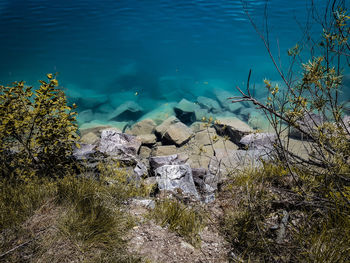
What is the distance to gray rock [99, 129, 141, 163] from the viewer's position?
20.3ft

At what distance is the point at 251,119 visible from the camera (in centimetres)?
905

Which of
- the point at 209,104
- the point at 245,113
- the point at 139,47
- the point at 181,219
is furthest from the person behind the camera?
the point at 139,47

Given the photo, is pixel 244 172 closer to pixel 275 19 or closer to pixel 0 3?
pixel 275 19

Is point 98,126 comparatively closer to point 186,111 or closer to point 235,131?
point 186,111

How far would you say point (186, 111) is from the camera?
9.41m

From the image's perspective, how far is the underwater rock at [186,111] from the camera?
927cm

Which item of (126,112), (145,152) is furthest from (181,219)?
(126,112)

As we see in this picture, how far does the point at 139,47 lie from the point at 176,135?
9.12 m

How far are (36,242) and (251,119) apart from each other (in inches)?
318

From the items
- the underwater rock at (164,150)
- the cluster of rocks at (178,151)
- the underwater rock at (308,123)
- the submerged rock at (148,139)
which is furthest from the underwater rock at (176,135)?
the underwater rock at (308,123)

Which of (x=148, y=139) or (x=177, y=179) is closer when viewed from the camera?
(x=177, y=179)

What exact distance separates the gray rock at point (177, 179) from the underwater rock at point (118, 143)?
1686 millimetres

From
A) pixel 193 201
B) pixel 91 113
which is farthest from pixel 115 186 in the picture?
pixel 91 113

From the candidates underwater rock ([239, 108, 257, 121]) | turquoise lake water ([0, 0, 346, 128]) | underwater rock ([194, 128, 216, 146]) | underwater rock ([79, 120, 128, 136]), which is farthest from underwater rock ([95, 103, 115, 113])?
underwater rock ([239, 108, 257, 121])
